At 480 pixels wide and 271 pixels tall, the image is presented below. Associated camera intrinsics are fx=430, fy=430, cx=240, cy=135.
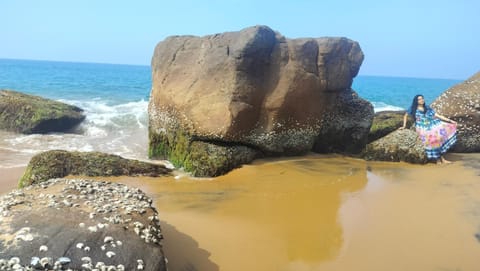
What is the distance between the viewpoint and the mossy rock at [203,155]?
726 centimetres

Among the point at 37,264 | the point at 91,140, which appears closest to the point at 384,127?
the point at 91,140

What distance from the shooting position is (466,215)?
5.22 m

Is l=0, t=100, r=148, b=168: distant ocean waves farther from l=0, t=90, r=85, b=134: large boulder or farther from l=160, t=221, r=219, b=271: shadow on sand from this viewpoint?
l=160, t=221, r=219, b=271: shadow on sand

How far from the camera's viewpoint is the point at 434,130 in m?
8.55

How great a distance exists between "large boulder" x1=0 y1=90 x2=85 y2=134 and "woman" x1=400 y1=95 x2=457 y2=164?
989cm

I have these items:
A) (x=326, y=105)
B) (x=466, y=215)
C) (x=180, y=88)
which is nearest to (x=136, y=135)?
(x=180, y=88)

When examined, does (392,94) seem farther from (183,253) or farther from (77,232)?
(77,232)

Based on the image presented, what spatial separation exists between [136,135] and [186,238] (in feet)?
27.7

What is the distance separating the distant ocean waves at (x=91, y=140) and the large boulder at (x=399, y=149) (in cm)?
477

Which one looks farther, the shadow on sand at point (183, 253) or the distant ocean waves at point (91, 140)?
the distant ocean waves at point (91, 140)

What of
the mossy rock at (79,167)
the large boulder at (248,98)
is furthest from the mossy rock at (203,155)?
the mossy rock at (79,167)

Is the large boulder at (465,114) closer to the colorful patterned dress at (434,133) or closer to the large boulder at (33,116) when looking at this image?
the colorful patterned dress at (434,133)

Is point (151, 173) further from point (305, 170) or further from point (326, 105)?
point (326, 105)

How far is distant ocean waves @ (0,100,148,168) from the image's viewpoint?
9.59m
